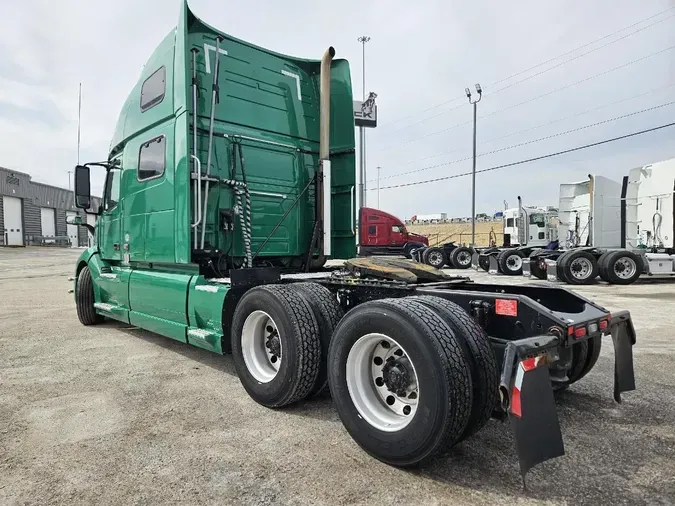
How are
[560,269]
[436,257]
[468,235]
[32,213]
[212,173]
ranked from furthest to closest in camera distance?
[32,213] → [468,235] → [436,257] → [560,269] → [212,173]

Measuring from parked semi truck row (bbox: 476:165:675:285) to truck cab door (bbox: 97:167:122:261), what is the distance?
38.8 feet

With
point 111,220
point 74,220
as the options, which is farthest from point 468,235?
point 111,220

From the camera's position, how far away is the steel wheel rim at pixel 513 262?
55.6ft

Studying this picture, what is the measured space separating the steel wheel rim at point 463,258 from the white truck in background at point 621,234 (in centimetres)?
433

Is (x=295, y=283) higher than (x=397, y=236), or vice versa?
(x=397, y=236)

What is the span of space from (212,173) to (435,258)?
16.8 meters

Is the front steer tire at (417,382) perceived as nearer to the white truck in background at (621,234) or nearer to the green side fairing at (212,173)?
the green side fairing at (212,173)

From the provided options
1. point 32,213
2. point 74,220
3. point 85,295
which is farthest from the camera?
point 32,213

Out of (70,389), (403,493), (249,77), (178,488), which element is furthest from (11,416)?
(249,77)

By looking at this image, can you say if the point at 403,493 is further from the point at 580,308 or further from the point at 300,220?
the point at 300,220

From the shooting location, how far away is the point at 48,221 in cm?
5400

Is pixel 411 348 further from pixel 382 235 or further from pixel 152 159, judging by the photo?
pixel 382 235

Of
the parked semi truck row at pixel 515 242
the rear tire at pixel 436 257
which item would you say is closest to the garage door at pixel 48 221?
the parked semi truck row at pixel 515 242

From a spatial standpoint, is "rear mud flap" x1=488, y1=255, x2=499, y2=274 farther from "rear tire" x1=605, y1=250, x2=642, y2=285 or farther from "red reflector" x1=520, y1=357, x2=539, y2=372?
"red reflector" x1=520, y1=357, x2=539, y2=372
